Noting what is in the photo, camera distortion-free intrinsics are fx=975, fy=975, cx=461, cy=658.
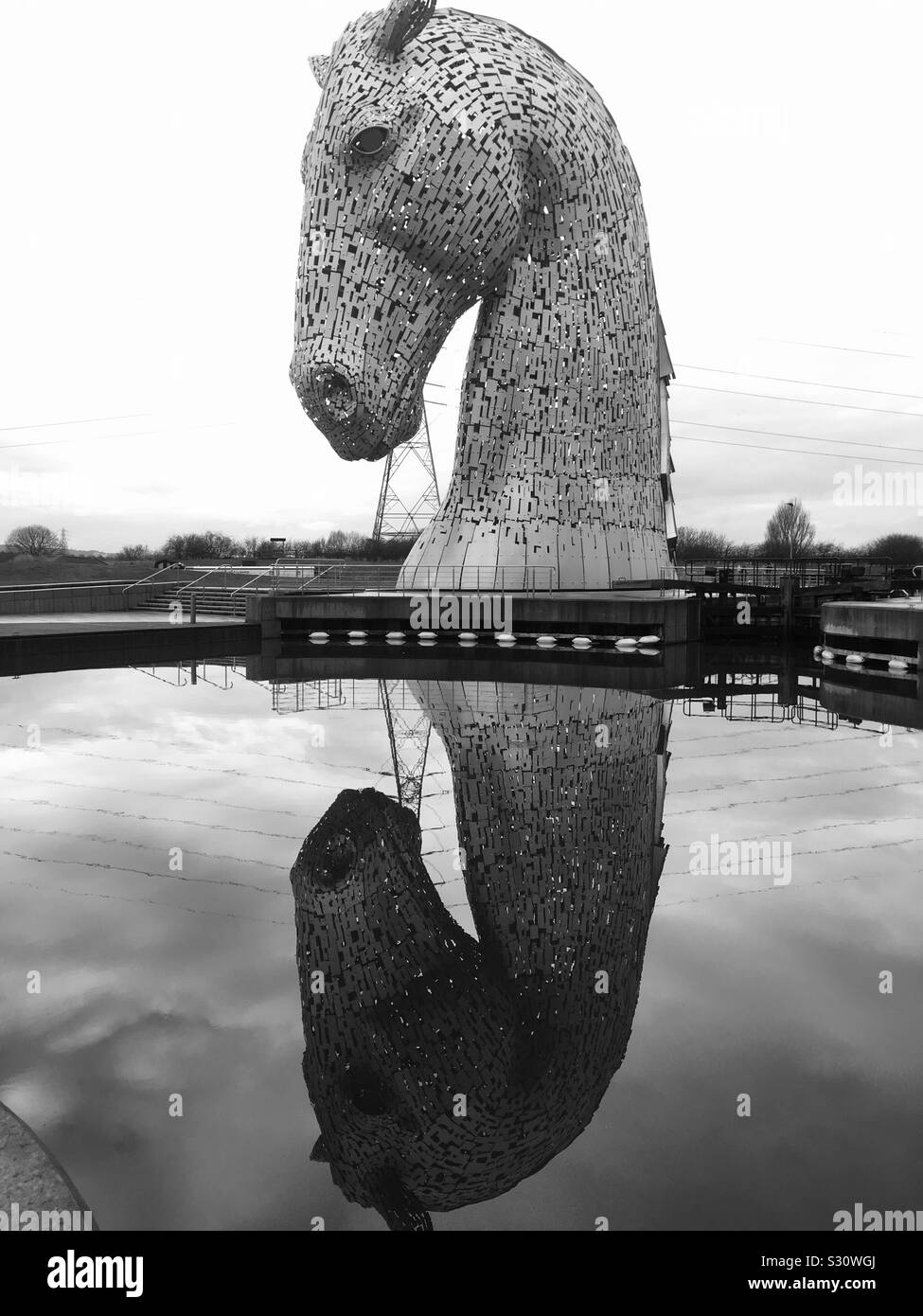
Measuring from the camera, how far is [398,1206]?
2.40 metres

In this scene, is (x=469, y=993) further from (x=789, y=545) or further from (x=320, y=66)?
(x=789, y=545)

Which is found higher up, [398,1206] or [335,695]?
[335,695]

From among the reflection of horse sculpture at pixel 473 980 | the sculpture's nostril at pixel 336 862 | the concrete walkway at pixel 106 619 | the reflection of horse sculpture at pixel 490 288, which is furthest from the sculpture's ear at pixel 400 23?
the sculpture's nostril at pixel 336 862

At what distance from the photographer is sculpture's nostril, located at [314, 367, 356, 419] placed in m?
16.8

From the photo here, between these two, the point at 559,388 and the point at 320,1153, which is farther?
the point at 559,388

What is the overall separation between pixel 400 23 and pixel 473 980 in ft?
55.8

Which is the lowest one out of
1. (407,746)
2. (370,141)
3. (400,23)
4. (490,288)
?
(407,746)

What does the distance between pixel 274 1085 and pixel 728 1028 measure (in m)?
1.44

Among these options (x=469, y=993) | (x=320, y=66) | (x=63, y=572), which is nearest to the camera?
(x=469, y=993)

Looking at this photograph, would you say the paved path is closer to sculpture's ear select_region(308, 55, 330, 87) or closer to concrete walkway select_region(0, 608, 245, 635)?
concrete walkway select_region(0, 608, 245, 635)

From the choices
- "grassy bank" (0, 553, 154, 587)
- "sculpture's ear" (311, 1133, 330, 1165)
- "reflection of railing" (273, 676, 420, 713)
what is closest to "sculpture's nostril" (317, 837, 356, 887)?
"sculpture's ear" (311, 1133, 330, 1165)

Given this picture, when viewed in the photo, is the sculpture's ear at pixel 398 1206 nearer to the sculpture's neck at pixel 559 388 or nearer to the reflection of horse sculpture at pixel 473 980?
the reflection of horse sculpture at pixel 473 980

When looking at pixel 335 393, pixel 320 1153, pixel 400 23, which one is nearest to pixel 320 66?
pixel 400 23

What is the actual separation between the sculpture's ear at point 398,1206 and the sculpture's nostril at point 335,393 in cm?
1561
